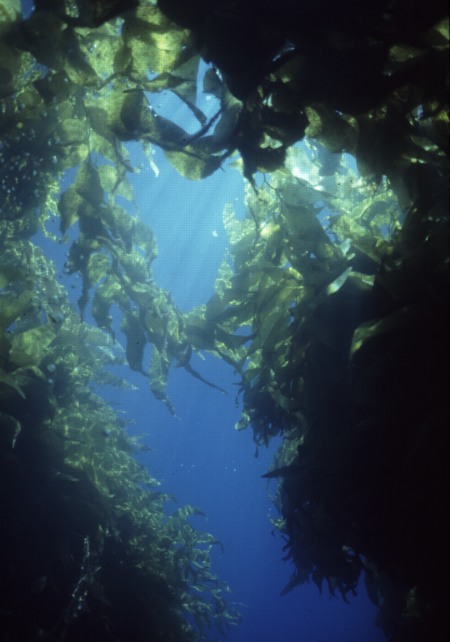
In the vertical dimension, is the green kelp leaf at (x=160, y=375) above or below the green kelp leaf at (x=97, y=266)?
below

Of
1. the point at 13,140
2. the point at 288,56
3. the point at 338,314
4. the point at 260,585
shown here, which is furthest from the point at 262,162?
the point at 260,585

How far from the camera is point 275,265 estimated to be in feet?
7.40

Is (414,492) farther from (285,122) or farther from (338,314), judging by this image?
(285,122)

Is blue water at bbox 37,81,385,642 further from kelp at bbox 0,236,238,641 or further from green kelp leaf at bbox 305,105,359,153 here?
kelp at bbox 0,236,238,641

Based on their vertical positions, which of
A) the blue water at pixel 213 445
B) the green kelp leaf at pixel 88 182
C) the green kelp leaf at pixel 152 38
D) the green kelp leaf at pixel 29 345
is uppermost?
the blue water at pixel 213 445

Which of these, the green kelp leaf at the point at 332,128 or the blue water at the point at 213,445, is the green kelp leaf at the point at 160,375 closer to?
the blue water at the point at 213,445

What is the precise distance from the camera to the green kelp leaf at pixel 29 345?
2.76 meters

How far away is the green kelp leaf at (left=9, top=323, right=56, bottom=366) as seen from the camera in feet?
9.04

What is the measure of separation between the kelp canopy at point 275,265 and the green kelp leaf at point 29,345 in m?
0.02

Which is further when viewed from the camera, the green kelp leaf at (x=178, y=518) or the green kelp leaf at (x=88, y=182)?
the green kelp leaf at (x=178, y=518)

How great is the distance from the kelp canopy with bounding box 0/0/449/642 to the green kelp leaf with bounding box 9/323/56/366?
17mm

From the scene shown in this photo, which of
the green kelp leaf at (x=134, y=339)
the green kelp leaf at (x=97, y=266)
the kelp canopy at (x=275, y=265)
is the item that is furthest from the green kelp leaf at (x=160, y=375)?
the green kelp leaf at (x=97, y=266)

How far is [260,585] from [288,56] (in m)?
104

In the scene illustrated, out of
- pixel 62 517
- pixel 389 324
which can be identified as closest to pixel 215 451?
pixel 62 517
